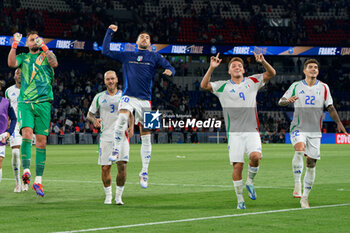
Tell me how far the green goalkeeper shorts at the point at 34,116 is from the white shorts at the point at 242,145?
338 centimetres

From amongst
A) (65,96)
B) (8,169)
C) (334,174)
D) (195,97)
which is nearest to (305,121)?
(334,174)

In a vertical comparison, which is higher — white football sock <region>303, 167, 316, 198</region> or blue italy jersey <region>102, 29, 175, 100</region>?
blue italy jersey <region>102, 29, 175, 100</region>

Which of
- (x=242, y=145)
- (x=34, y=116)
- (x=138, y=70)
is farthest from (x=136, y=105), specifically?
(x=242, y=145)

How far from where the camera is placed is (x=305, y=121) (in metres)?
10.6

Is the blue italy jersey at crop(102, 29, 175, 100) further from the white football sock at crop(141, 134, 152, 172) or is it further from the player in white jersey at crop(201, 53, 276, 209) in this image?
the player in white jersey at crop(201, 53, 276, 209)

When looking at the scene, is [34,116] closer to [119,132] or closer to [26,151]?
[26,151]

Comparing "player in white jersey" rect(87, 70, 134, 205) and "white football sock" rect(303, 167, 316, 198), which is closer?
"white football sock" rect(303, 167, 316, 198)

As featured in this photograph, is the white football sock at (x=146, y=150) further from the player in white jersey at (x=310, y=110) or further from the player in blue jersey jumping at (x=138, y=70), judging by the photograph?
the player in white jersey at (x=310, y=110)

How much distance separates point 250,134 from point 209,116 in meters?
38.9

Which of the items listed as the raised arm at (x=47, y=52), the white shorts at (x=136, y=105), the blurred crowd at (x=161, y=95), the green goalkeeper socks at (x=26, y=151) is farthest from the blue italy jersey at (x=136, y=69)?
the blurred crowd at (x=161, y=95)

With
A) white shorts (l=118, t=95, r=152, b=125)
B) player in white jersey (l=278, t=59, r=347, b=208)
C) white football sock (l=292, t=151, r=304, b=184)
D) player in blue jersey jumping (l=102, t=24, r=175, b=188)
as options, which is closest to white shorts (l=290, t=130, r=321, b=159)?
player in white jersey (l=278, t=59, r=347, b=208)

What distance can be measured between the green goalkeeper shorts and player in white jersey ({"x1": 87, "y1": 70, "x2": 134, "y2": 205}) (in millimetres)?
782

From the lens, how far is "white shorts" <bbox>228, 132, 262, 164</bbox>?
9.30 metres

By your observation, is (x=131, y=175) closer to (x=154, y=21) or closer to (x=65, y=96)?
(x=65, y=96)
